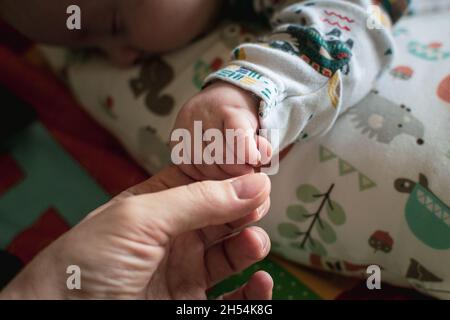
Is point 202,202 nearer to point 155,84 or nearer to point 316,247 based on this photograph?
point 316,247

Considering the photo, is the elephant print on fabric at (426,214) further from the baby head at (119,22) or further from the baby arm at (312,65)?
the baby head at (119,22)

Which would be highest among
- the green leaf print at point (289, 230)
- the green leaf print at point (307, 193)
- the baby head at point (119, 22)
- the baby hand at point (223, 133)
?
the baby head at point (119, 22)

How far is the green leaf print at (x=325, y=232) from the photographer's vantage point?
2.06 feet

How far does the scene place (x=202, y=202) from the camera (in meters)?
0.46

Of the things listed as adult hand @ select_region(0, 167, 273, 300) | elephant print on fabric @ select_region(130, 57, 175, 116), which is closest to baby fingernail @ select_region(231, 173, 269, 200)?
adult hand @ select_region(0, 167, 273, 300)

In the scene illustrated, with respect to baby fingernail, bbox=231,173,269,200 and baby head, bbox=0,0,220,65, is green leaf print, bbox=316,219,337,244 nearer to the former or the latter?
baby fingernail, bbox=231,173,269,200

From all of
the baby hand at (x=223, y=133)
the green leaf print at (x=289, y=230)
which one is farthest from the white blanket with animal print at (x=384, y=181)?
the baby hand at (x=223, y=133)

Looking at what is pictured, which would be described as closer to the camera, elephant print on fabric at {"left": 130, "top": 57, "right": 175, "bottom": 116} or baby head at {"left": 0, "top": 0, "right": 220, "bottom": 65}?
baby head at {"left": 0, "top": 0, "right": 220, "bottom": 65}

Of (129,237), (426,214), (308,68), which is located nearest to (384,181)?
(426,214)

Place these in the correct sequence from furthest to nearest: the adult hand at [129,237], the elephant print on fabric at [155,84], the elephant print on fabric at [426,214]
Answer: the elephant print on fabric at [155,84] < the elephant print on fabric at [426,214] < the adult hand at [129,237]

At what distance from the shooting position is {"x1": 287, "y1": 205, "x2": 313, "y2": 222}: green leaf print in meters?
0.63

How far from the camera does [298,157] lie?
0.63 m

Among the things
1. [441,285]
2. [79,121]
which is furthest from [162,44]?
[441,285]

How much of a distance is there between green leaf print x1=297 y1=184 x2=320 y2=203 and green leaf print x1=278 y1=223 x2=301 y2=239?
42 millimetres
